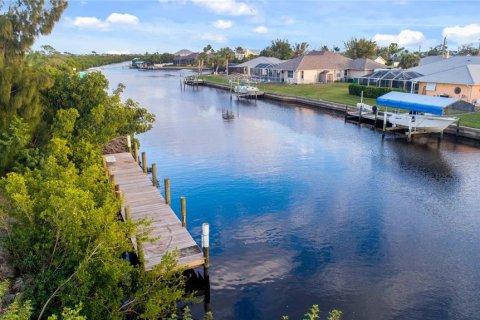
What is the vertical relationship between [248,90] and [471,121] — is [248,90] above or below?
above

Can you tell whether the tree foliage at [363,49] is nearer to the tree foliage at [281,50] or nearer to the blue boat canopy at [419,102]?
the tree foliage at [281,50]

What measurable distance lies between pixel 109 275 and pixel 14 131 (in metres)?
11.2

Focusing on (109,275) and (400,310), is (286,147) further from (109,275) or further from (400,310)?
(109,275)

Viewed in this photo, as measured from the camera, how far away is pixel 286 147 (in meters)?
38.8

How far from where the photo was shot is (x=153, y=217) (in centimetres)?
1875

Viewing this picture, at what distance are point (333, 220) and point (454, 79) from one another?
1607 inches

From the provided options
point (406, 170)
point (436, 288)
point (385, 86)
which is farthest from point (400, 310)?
point (385, 86)

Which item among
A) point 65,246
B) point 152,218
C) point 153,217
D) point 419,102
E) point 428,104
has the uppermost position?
point 419,102

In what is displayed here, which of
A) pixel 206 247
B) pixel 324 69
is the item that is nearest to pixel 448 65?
pixel 324 69

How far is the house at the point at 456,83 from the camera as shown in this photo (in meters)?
50.1

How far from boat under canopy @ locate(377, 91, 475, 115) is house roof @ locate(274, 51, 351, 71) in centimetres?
4193

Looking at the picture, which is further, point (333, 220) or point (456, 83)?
point (456, 83)

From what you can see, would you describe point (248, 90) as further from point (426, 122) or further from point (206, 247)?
point (206, 247)

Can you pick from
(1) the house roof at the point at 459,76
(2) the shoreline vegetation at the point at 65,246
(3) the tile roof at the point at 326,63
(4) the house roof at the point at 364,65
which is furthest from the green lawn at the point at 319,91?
(2) the shoreline vegetation at the point at 65,246
